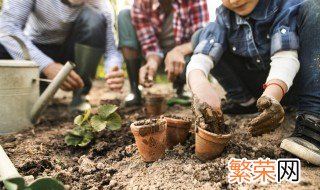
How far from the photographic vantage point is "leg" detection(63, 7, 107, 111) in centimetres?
303

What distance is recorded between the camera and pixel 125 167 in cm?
167

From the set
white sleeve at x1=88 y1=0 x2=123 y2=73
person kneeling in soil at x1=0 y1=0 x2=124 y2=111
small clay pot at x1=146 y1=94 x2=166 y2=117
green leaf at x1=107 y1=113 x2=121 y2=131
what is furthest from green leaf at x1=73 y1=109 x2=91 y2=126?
white sleeve at x1=88 y1=0 x2=123 y2=73

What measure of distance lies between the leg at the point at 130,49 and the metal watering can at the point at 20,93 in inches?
36.1

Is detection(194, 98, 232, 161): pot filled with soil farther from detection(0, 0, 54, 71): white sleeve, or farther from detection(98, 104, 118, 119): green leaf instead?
detection(0, 0, 54, 71): white sleeve

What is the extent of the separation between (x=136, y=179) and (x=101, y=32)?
189 cm

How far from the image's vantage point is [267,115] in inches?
60.0

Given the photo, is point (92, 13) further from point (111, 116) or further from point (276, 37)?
point (276, 37)

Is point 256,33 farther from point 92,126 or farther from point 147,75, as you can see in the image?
point 92,126

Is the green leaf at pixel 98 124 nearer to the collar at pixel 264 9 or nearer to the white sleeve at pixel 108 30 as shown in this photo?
the collar at pixel 264 9

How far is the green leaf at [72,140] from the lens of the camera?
2.00 meters

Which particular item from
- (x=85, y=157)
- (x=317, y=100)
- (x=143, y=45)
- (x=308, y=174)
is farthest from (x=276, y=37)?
(x=143, y=45)

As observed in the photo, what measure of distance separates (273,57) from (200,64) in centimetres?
40

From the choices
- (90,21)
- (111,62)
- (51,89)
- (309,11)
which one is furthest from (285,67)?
(90,21)

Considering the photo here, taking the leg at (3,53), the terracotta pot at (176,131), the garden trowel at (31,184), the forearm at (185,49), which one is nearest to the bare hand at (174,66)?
the forearm at (185,49)
